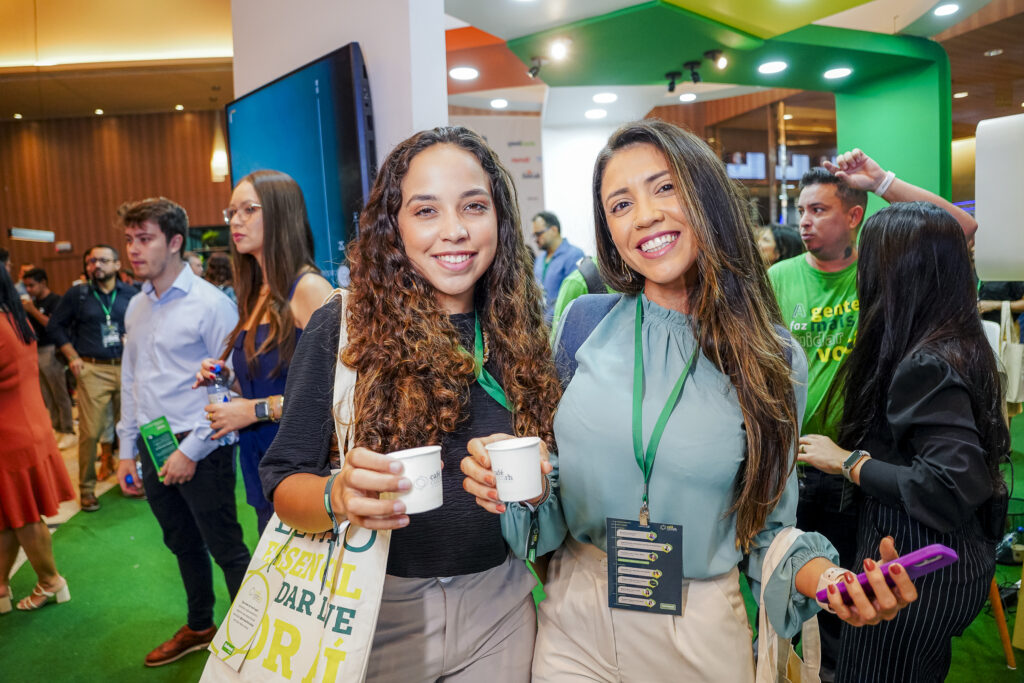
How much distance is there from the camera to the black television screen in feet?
8.87

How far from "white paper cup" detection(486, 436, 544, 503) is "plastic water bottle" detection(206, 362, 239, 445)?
1659mm

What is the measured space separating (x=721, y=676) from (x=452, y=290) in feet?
3.05

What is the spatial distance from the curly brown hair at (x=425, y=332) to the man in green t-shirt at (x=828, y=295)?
1.44 m

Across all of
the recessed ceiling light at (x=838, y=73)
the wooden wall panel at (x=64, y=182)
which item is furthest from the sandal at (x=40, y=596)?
the recessed ceiling light at (x=838, y=73)

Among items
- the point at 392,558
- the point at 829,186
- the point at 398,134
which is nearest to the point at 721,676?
the point at 392,558

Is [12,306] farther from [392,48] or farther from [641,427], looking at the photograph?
[641,427]

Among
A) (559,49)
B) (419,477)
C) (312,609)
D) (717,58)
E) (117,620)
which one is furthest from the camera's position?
(717,58)

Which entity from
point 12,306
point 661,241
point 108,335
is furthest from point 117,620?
point 661,241

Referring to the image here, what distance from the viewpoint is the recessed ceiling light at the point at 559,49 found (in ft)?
16.8

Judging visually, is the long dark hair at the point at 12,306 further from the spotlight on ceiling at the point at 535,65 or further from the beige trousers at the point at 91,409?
the spotlight on ceiling at the point at 535,65

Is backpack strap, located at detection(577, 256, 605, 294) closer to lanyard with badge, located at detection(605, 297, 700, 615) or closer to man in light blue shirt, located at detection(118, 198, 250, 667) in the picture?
man in light blue shirt, located at detection(118, 198, 250, 667)

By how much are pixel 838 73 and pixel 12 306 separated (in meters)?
6.12

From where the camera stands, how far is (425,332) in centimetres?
139

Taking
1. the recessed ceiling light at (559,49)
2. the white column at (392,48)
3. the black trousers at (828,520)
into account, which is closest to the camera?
the black trousers at (828,520)
